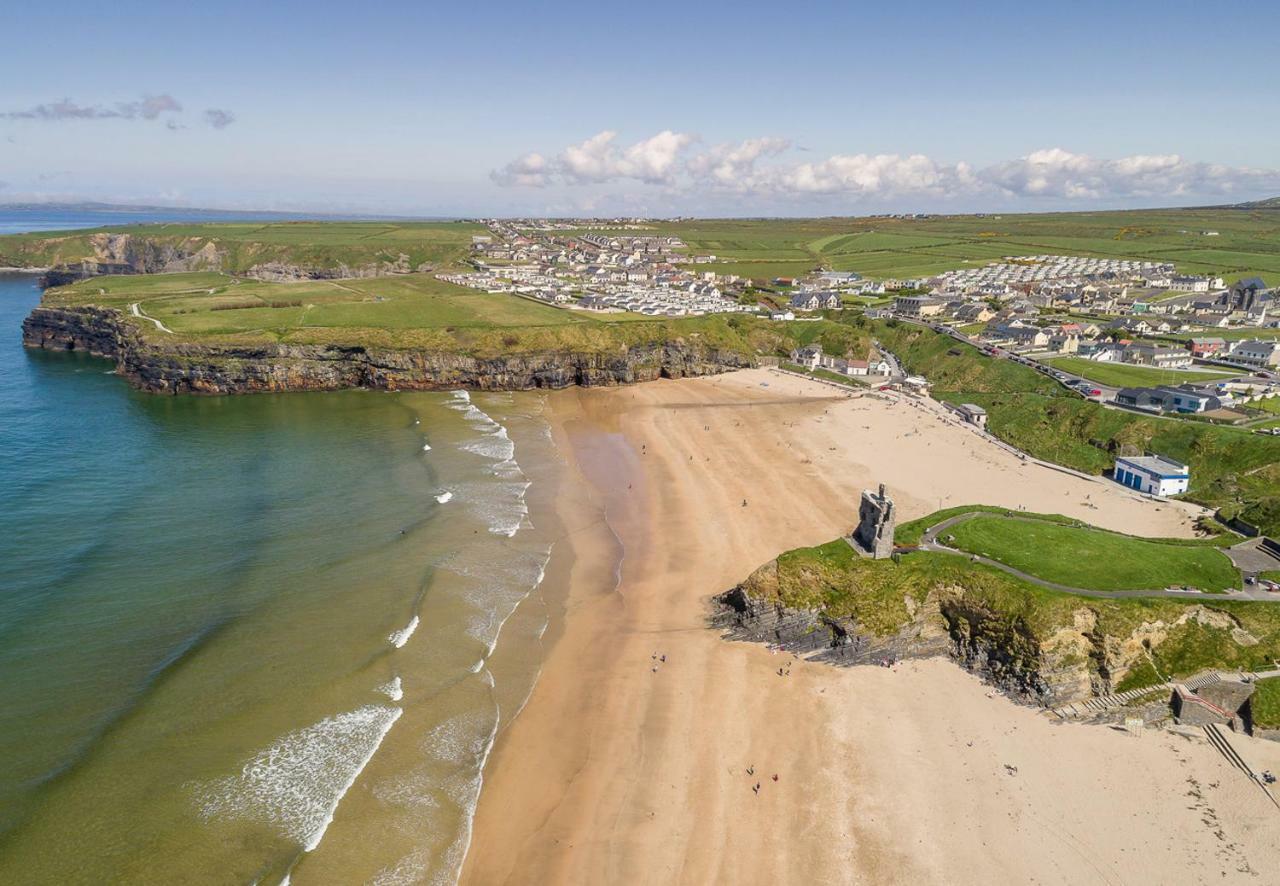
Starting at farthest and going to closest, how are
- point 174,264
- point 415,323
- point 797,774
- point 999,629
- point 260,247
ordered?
1. point 174,264
2. point 260,247
3. point 415,323
4. point 999,629
5. point 797,774

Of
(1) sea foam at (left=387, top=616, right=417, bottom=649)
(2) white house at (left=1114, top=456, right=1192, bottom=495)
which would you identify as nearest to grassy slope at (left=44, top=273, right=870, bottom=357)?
(2) white house at (left=1114, top=456, right=1192, bottom=495)

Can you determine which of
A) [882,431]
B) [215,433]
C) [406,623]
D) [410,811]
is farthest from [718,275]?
[410,811]

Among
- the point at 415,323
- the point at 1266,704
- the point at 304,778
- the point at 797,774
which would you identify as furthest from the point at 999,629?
the point at 415,323

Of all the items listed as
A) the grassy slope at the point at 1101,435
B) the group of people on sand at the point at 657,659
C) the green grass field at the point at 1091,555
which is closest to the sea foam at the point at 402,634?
the group of people on sand at the point at 657,659

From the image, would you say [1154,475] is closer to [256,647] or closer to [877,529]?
[877,529]

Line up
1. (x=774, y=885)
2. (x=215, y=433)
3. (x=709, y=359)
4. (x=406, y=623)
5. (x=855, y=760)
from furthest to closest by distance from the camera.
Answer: (x=709, y=359) → (x=215, y=433) → (x=406, y=623) → (x=855, y=760) → (x=774, y=885)

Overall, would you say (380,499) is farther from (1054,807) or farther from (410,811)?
(1054,807)
